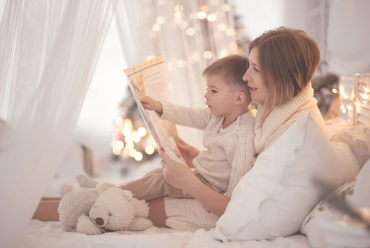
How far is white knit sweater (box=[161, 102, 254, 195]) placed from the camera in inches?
52.7

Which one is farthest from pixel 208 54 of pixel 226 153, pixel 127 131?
pixel 127 131

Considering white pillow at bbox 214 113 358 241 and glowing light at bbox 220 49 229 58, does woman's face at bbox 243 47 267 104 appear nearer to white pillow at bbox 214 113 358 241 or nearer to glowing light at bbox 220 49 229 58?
white pillow at bbox 214 113 358 241

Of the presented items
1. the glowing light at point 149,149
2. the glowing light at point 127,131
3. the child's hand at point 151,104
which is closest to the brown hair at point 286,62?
the child's hand at point 151,104

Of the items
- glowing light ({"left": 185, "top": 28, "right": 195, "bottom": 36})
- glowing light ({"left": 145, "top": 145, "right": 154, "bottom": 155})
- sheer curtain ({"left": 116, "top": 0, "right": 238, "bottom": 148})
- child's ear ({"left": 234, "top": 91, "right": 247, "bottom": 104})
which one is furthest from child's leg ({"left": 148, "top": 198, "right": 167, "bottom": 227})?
glowing light ({"left": 145, "top": 145, "right": 154, "bottom": 155})

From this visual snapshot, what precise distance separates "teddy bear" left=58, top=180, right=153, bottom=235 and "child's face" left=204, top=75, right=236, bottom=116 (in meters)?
0.46

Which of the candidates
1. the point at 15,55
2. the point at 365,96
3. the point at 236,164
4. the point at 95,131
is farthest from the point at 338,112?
the point at 95,131

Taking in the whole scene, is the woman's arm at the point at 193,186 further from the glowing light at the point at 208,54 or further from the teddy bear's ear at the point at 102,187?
the glowing light at the point at 208,54

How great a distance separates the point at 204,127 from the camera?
5.52 ft

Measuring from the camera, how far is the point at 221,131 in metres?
1.48

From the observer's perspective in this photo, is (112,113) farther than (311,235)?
Yes

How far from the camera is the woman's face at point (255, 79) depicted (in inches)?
52.4

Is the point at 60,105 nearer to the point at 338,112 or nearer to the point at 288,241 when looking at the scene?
the point at 288,241

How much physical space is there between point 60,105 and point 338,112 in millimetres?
1759

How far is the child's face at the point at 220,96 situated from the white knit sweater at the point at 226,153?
0.19 ft
